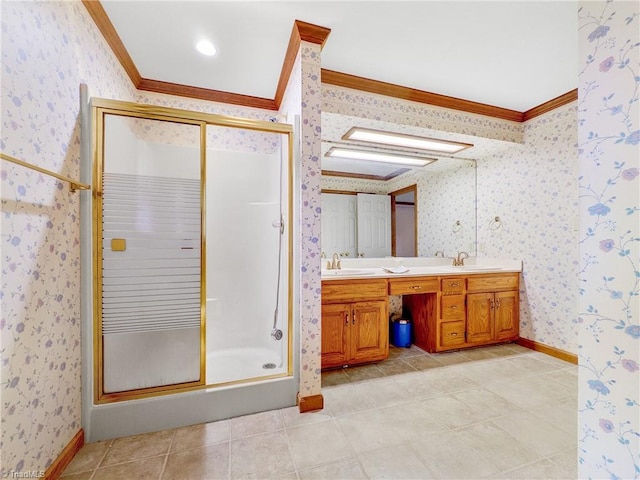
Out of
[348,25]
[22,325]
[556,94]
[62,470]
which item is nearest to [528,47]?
[556,94]

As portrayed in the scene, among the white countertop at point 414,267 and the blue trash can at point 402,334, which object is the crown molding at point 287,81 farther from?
the blue trash can at point 402,334

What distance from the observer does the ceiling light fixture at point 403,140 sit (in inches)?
103

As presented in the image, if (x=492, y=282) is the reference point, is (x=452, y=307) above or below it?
below

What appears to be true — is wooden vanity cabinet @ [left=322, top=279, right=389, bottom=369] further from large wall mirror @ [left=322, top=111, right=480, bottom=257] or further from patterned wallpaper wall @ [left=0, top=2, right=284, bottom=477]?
patterned wallpaper wall @ [left=0, top=2, right=284, bottom=477]

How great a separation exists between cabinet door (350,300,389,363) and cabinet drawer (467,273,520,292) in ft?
3.46

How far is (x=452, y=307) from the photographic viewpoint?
105 inches

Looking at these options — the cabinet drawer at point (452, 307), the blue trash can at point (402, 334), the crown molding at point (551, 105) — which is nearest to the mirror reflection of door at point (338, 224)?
the blue trash can at point (402, 334)

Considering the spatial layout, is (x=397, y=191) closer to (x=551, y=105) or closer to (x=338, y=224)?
(x=338, y=224)

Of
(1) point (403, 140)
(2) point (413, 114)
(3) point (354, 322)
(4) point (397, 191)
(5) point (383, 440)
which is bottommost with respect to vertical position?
(5) point (383, 440)

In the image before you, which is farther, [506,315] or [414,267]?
[414,267]

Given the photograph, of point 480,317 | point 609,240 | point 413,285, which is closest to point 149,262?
point 609,240

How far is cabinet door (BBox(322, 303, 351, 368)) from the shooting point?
87.4 inches

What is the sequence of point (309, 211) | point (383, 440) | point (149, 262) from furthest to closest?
point (309, 211)
point (149, 262)
point (383, 440)

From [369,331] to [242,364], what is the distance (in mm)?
1137
